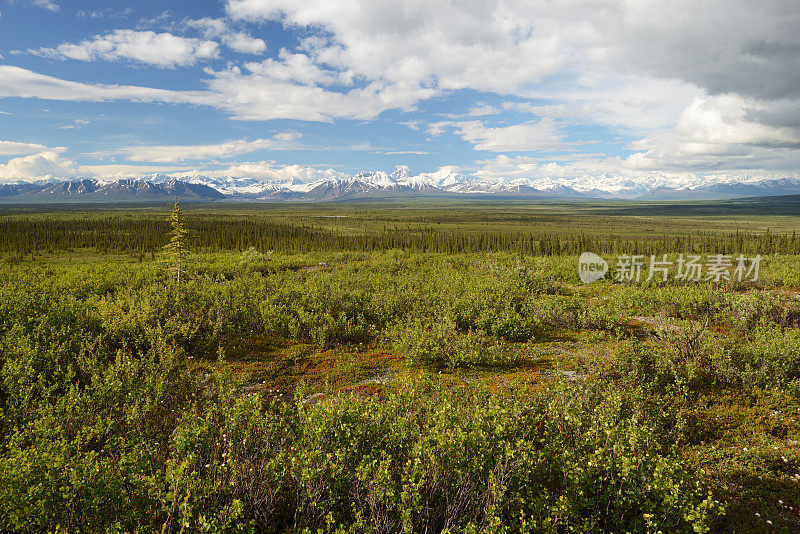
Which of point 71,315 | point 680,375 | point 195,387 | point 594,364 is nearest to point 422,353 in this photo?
point 594,364

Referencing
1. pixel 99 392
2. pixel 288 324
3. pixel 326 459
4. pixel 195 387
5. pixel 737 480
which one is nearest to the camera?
pixel 326 459

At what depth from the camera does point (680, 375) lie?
12.4m

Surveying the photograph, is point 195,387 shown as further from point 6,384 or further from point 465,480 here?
point 465,480

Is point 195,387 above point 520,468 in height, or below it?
below

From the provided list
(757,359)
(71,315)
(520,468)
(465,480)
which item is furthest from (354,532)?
(71,315)

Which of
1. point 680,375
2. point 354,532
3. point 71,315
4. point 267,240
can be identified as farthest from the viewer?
point 267,240

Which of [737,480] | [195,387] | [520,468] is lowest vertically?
[737,480]

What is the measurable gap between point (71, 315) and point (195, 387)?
8462 millimetres

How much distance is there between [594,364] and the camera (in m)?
13.5

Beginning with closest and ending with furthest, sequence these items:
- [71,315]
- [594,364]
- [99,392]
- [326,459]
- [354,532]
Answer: [354,532] → [326,459] → [99,392] → [594,364] → [71,315]

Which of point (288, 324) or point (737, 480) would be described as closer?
point (737, 480)

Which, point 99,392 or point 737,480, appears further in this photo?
point 99,392

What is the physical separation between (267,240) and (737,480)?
139 m

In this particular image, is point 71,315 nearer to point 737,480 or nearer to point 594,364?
point 594,364
